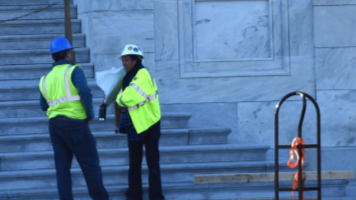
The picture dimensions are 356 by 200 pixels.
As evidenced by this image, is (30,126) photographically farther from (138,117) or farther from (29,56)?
(138,117)

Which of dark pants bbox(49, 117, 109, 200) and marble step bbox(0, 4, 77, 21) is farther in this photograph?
marble step bbox(0, 4, 77, 21)

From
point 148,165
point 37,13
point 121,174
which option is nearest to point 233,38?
point 121,174

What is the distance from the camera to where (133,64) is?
5742 mm

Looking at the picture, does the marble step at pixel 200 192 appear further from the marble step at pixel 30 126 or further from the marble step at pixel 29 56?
the marble step at pixel 29 56

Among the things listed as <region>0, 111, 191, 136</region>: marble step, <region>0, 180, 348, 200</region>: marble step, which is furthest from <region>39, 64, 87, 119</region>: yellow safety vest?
<region>0, 111, 191, 136</region>: marble step

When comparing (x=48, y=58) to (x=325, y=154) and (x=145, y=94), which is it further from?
(x=325, y=154)

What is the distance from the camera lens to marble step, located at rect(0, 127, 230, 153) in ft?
22.1

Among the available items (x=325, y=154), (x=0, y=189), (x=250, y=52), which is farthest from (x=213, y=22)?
(x=0, y=189)

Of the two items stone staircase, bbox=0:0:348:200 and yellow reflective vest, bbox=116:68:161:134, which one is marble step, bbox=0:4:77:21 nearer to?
stone staircase, bbox=0:0:348:200

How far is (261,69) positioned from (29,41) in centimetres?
373

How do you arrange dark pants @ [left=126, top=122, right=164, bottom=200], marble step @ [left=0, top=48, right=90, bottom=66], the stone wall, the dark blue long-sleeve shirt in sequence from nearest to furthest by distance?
the dark blue long-sleeve shirt → dark pants @ [left=126, top=122, right=164, bottom=200] → the stone wall → marble step @ [left=0, top=48, right=90, bottom=66]

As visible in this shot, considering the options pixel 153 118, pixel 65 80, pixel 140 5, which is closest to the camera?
pixel 65 80

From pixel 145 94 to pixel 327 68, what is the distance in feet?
11.7

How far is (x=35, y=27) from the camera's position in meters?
8.68
